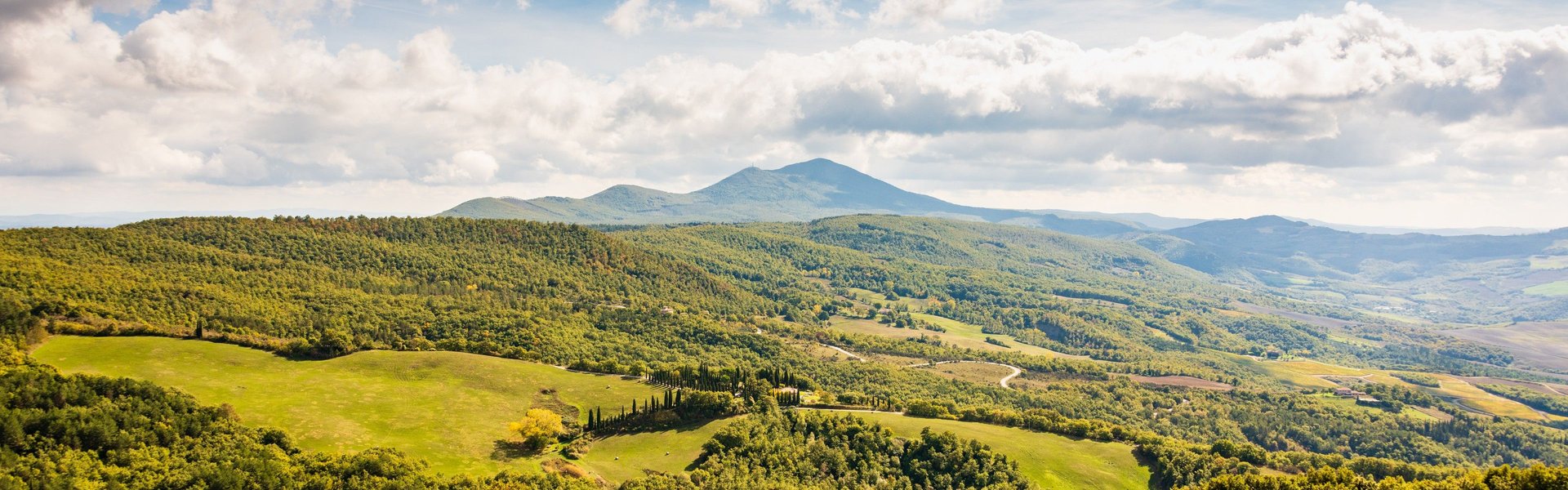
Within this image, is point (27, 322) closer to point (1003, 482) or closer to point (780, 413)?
point (780, 413)

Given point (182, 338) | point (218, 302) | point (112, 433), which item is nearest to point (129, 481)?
point (112, 433)

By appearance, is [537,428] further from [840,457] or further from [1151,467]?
[1151,467]

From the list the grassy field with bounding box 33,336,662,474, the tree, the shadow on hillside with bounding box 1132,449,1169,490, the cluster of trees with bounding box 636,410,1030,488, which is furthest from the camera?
the shadow on hillside with bounding box 1132,449,1169,490

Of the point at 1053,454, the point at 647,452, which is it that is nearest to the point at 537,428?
the point at 647,452

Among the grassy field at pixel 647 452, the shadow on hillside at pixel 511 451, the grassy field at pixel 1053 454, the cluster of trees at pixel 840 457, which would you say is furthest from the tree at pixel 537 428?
the grassy field at pixel 1053 454

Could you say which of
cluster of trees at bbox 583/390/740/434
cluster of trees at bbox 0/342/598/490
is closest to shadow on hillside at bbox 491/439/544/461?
cluster of trees at bbox 0/342/598/490

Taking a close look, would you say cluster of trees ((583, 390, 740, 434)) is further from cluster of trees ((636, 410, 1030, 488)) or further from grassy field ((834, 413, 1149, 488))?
grassy field ((834, 413, 1149, 488))
